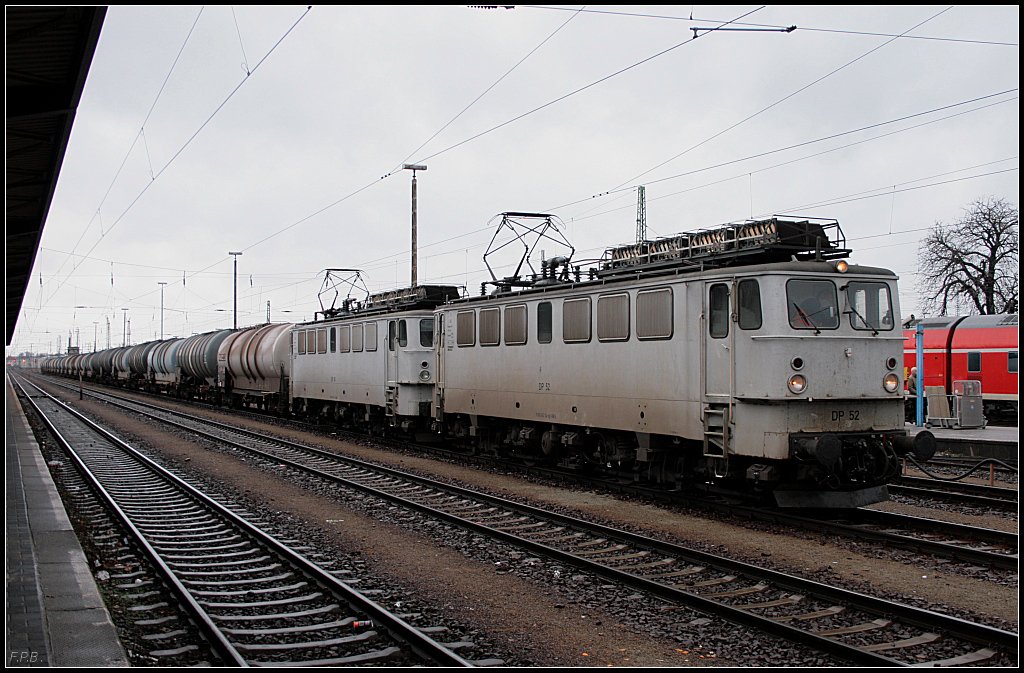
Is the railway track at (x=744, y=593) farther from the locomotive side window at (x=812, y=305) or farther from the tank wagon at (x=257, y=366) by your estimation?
the tank wagon at (x=257, y=366)

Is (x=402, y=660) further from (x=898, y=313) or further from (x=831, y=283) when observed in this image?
(x=898, y=313)

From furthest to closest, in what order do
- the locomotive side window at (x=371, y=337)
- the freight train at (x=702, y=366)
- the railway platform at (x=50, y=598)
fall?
the locomotive side window at (x=371, y=337), the freight train at (x=702, y=366), the railway platform at (x=50, y=598)

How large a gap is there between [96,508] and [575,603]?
9.06 metres

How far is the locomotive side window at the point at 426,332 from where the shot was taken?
22062mm

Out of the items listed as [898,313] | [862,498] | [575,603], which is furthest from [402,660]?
[898,313]

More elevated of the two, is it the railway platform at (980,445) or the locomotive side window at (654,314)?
the locomotive side window at (654,314)

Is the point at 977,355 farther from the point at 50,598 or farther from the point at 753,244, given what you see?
the point at 50,598

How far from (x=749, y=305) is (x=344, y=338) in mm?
16700

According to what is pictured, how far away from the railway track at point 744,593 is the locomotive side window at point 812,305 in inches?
144

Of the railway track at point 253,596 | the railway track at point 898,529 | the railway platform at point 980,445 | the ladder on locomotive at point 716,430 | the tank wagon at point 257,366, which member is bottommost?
the railway track at point 253,596

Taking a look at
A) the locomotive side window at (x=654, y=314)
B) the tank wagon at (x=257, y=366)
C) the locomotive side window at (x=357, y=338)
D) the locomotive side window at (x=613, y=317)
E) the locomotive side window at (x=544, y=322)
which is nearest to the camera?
the locomotive side window at (x=654, y=314)

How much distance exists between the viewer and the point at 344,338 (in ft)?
85.0

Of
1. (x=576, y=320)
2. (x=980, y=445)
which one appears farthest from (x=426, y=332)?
(x=980, y=445)

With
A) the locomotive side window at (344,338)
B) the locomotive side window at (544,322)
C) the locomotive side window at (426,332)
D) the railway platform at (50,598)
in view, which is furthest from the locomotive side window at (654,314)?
the locomotive side window at (344,338)
